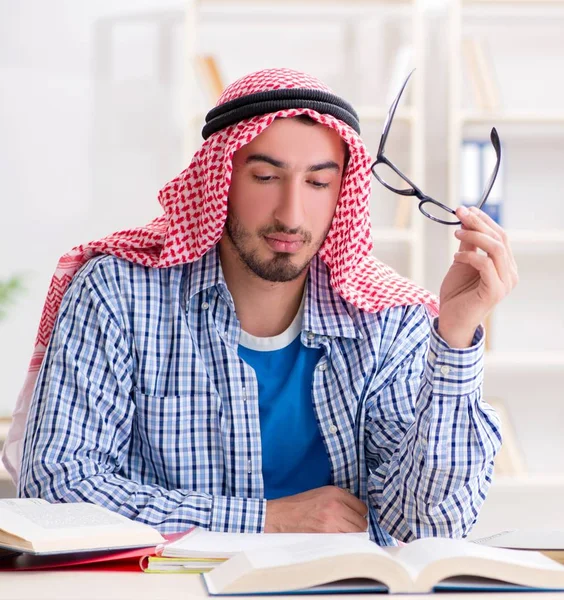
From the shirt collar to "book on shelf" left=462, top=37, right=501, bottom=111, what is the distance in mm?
1913

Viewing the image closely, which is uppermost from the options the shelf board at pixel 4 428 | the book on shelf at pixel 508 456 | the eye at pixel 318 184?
the eye at pixel 318 184

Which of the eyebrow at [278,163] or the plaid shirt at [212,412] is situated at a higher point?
the eyebrow at [278,163]

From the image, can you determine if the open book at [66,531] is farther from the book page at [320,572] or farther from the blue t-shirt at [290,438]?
the blue t-shirt at [290,438]

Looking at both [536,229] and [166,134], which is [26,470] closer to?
[166,134]

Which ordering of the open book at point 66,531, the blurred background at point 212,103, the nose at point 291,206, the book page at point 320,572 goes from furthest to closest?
the blurred background at point 212,103, the nose at point 291,206, the open book at point 66,531, the book page at point 320,572

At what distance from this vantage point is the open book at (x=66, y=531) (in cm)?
103

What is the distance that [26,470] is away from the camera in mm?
1522

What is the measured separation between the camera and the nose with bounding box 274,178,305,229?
1608 millimetres

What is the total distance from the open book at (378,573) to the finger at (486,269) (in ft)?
1.64

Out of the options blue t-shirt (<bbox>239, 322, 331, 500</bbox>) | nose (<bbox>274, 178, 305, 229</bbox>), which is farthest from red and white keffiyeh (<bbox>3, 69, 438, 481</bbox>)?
blue t-shirt (<bbox>239, 322, 331, 500</bbox>)

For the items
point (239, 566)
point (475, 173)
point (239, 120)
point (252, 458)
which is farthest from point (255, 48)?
point (239, 566)

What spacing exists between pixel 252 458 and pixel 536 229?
89.4 inches

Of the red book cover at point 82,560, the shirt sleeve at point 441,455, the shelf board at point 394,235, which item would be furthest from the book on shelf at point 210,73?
the red book cover at point 82,560

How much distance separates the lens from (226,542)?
1163 mm
